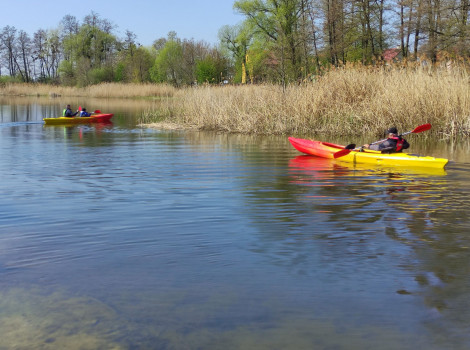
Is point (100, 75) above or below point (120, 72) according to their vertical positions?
below

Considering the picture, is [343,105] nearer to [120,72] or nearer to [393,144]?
[393,144]

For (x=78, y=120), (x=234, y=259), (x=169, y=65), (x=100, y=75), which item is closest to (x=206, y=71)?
→ (x=169, y=65)

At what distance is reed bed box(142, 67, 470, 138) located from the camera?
1482cm

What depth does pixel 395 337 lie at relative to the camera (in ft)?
11.7

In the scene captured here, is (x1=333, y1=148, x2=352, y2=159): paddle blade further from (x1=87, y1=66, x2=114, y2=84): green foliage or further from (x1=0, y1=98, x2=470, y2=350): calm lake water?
(x1=87, y1=66, x2=114, y2=84): green foliage

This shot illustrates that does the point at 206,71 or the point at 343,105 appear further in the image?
the point at 206,71

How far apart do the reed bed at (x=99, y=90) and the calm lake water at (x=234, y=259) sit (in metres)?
31.9

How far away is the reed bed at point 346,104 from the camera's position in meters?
14.8

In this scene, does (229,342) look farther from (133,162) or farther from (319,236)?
(133,162)

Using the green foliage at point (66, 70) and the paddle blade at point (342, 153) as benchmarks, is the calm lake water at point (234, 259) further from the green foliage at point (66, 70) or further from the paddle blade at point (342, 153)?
the green foliage at point (66, 70)

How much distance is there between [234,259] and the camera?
16.7ft

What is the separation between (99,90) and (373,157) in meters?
41.8

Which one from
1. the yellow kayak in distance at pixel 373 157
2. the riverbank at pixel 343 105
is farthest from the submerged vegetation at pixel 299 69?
the yellow kayak in distance at pixel 373 157

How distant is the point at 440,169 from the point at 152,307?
7.60 meters
